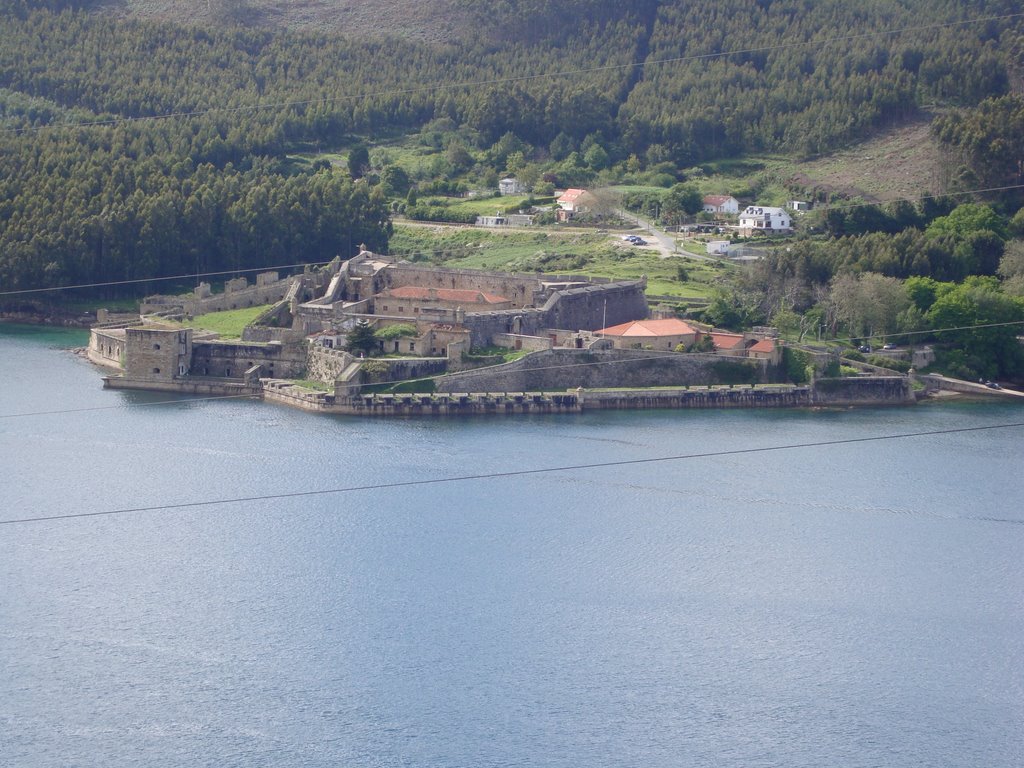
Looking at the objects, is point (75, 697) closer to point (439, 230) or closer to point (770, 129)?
point (439, 230)

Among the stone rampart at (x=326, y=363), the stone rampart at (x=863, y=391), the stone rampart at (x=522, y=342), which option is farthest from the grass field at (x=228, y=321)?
the stone rampart at (x=863, y=391)

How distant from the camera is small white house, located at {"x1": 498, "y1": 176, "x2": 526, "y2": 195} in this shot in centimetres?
6106

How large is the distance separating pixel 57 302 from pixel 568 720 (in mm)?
30644

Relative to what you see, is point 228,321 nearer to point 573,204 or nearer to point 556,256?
point 556,256

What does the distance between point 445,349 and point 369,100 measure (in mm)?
31874

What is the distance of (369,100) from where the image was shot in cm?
6888

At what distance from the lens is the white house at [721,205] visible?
5641cm

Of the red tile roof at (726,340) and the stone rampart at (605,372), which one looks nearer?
the stone rampart at (605,372)

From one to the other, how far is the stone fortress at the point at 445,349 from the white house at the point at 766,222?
11.0 metres

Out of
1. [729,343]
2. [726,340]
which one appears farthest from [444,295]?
[729,343]

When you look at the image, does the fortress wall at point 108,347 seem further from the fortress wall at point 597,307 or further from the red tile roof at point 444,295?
the fortress wall at point 597,307

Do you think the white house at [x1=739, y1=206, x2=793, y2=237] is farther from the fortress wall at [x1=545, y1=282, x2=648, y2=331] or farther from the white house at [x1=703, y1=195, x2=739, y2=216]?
the fortress wall at [x1=545, y1=282, x2=648, y2=331]

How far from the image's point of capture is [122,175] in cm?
5297

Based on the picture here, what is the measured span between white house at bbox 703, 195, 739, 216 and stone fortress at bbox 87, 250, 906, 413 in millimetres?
13682
